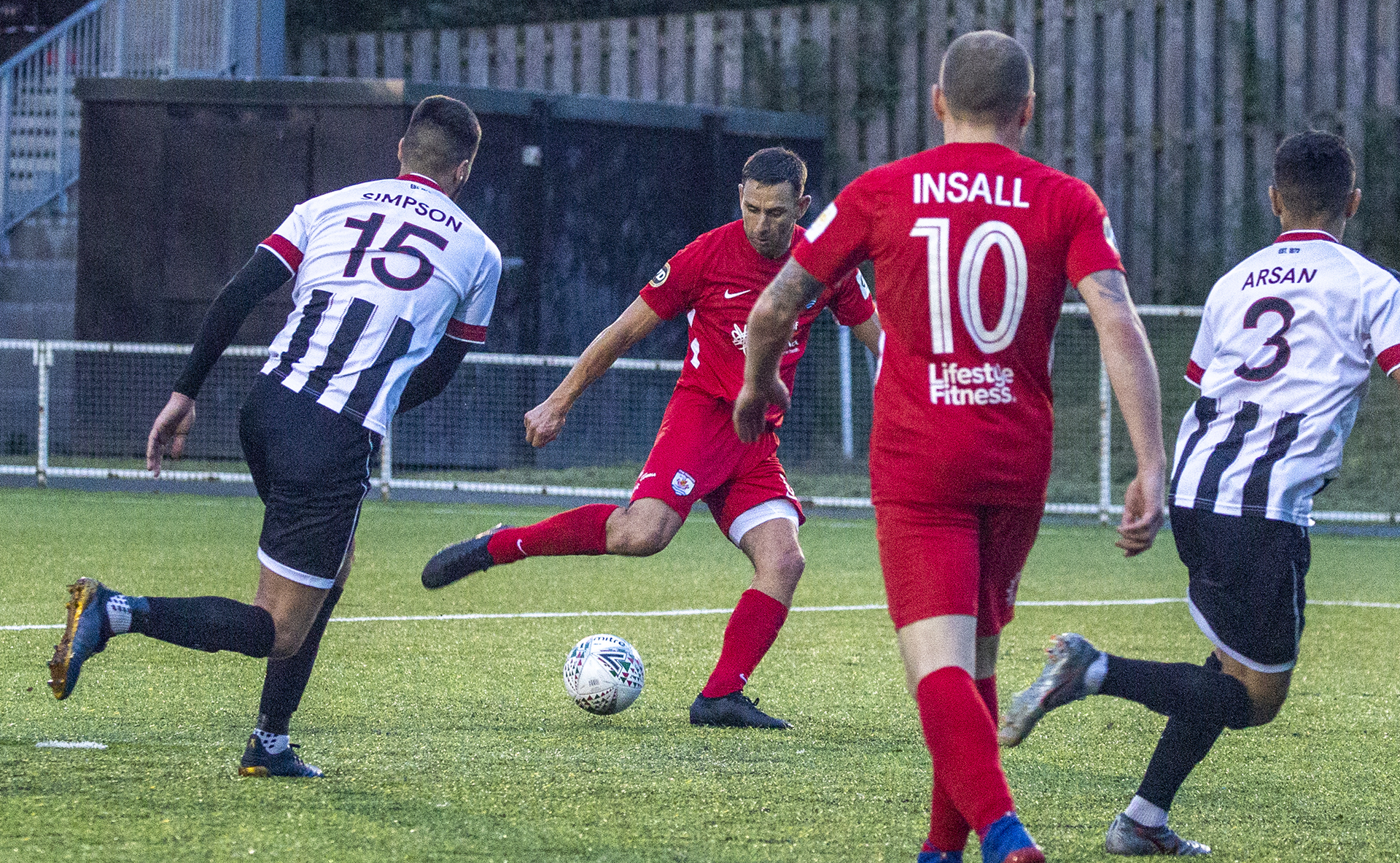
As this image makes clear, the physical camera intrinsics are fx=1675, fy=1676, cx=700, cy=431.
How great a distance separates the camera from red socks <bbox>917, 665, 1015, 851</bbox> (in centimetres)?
325

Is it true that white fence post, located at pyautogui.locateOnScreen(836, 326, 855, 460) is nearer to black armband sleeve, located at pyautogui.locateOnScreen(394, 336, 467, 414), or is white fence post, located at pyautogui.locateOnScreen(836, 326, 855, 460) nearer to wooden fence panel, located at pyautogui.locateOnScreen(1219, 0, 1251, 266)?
wooden fence panel, located at pyautogui.locateOnScreen(1219, 0, 1251, 266)

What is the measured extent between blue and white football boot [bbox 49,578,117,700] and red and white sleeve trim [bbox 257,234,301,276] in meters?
0.99

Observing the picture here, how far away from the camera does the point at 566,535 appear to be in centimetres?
589

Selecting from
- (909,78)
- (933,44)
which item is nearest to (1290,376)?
(933,44)

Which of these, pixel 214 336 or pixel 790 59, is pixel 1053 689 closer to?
pixel 214 336

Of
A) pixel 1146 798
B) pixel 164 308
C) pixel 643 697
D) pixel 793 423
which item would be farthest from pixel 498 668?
pixel 164 308

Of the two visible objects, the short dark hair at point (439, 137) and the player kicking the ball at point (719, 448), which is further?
the player kicking the ball at point (719, 448)

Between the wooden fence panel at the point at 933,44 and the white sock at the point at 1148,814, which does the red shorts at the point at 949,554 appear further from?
the wooden fence panel at the point at 933,44

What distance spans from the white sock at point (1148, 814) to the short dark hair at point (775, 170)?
2468 mm

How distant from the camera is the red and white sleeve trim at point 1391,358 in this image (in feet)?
13.2

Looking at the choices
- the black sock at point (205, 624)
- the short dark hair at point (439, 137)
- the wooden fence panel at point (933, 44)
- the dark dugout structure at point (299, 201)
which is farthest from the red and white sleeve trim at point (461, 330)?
the wooden fence panel at point (933, 44)

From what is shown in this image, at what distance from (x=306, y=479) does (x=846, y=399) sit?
11.1 m

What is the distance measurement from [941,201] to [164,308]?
1346 cm

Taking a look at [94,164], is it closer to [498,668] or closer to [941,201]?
[498,668]
